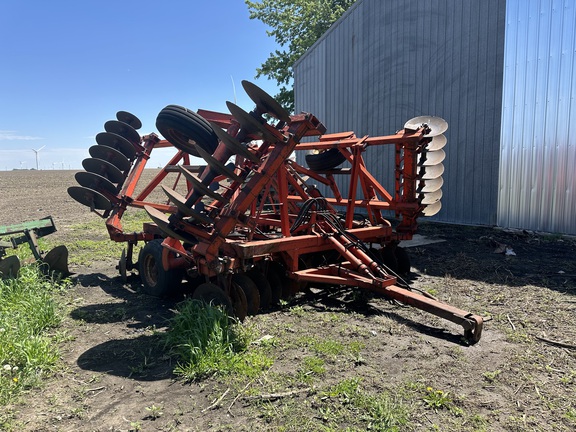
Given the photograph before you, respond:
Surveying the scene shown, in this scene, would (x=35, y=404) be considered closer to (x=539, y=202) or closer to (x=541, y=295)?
(x=541, y=295)

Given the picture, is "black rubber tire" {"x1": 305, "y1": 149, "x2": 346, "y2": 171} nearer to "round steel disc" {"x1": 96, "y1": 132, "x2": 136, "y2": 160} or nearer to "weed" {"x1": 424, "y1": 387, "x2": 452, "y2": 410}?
"round steel disc" {"x1": 96, "y1": 132, "x2": 136, "y2": 160}

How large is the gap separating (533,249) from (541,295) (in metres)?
2.96

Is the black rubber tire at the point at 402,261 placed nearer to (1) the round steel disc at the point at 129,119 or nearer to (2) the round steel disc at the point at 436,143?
(2) the round steel disc at the point at 436,143

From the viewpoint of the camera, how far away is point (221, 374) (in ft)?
10.6

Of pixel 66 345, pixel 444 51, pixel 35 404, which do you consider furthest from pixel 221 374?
pixel 444 51

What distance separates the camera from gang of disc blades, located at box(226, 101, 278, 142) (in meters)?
3.82

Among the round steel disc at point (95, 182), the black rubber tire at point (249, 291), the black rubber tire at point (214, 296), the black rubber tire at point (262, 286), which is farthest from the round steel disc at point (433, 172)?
the round steel disc at point (95, 182)

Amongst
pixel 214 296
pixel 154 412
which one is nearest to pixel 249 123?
pixel 214 296

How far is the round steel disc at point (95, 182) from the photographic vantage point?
6.16 m

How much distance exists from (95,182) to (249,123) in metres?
3.49

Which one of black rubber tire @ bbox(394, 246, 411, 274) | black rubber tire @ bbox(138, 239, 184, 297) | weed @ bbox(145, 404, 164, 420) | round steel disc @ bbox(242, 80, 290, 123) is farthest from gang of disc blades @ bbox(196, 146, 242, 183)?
black rubber tire @ bbox(394, 246, 411, 274)

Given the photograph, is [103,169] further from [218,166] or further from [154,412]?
[154,412]

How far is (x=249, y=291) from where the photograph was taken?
4438 mm

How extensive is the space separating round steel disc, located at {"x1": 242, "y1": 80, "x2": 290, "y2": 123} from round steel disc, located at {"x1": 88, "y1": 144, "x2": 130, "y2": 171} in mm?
3381
